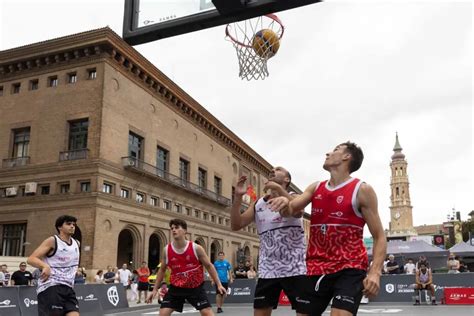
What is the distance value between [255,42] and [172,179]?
30574mm

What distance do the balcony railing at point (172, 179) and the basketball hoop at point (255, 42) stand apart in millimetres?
23692

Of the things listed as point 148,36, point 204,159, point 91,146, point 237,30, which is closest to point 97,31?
point 91,146

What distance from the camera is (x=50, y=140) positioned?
114 ft

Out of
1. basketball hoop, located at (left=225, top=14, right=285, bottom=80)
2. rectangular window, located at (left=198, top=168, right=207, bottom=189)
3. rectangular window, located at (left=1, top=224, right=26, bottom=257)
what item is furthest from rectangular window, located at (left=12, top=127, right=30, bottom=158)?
basketball hoop, located at (left=225, top=14, right=285, bottom=80)

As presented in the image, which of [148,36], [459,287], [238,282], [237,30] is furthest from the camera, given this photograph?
[238,282]

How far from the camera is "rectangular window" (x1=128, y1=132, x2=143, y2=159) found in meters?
37.2

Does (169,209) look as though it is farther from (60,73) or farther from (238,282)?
(238,282)

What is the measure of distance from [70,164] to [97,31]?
31.1 feet

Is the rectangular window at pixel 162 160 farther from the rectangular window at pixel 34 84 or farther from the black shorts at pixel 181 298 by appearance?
the black shorts at pixel 181 298

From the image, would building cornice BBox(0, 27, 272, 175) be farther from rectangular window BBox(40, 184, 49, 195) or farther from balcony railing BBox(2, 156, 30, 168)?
rectangular window BBox(40, 184, 49, 195)

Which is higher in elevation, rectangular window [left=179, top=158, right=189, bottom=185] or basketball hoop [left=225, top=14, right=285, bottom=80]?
rectangular window [left=179, top=158, right=189, bottom=185]

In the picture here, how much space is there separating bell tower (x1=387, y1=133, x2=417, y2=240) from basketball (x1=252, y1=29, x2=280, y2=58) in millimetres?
140076

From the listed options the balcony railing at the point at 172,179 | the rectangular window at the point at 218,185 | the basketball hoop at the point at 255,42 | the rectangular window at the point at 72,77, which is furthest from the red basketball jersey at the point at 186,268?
the rectangular window at the point at 218,185

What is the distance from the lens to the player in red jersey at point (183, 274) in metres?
6.98
